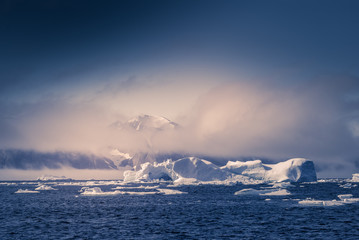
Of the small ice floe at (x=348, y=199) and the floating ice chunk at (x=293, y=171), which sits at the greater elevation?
the floating ice chunk at (x=293, y=171)

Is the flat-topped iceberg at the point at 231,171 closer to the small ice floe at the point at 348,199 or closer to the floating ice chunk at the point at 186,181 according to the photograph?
the floating ice chunk at the point at 186,181

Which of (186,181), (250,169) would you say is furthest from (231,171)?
(186,181)

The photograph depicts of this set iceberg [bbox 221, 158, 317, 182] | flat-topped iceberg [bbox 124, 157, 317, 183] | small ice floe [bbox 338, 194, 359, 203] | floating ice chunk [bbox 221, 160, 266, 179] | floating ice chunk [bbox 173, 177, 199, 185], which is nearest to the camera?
small ice floe [bbox 338, 194, 359, 203]

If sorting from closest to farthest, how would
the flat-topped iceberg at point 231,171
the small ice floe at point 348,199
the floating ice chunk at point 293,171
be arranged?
1. the small ice floe at point 348,199
2. the floating ice chunk at point 293,171
3. the flat-topped iceberg at point 231,171

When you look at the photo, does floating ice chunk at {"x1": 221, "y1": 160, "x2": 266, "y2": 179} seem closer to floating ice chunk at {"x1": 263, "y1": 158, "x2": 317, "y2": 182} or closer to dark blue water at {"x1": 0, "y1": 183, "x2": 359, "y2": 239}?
floating ice chunk at {"x1": 263, "y1": 158, "x2": 317, "y2": 182}

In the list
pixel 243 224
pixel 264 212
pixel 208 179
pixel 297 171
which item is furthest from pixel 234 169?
pixel 243 224

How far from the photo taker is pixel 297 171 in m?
140

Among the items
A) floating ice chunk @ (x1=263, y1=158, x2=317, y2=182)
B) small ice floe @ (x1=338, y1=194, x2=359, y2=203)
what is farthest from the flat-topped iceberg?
small ice floe @ (x1=338, y1=194, x2=359, y2=203)

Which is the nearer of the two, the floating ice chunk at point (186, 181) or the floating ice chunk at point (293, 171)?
the floating ice chunk at point (293, 171)

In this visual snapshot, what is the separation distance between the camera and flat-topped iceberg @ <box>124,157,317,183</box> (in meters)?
141

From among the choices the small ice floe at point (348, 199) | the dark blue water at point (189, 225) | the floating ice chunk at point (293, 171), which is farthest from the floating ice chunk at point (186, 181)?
the dark blue water at point (189, 225)

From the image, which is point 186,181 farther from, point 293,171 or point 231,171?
point 293,171

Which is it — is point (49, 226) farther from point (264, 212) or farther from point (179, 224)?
point (264, 212)

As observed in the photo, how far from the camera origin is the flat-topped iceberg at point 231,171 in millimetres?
140625
